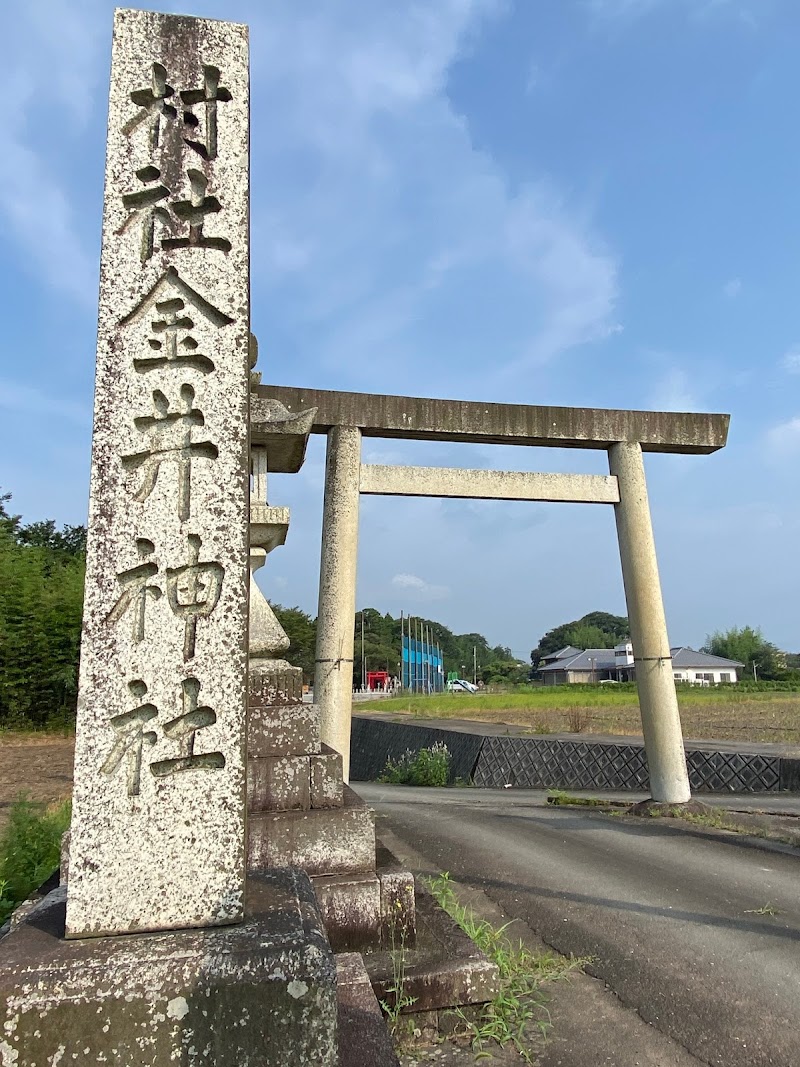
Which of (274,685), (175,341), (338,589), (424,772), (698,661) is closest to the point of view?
(175,341)

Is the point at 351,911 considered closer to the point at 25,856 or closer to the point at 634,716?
the point at 25,856

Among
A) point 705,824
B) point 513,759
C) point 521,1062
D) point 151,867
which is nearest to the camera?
point 151,867

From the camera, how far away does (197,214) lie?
224cm

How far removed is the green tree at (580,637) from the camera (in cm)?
10038

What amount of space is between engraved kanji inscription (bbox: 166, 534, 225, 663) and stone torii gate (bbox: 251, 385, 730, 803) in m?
4.37

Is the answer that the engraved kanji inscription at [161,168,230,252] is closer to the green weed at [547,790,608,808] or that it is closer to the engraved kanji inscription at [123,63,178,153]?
the engraved kanji inscription at [123,63,178,153]

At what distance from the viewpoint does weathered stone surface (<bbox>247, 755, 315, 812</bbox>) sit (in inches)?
Answer: 136

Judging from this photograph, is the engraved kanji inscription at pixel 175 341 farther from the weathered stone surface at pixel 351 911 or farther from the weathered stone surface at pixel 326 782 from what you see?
the weathered stone surface at pixel 351 911

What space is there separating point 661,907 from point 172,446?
445cm

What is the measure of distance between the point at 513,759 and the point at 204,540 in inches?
539

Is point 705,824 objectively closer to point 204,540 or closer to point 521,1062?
point 521,1062

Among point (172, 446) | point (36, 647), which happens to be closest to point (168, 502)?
point (172, 446)

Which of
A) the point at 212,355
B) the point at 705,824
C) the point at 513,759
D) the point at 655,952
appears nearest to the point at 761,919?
the point at 655,952

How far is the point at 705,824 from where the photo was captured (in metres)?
7.28
